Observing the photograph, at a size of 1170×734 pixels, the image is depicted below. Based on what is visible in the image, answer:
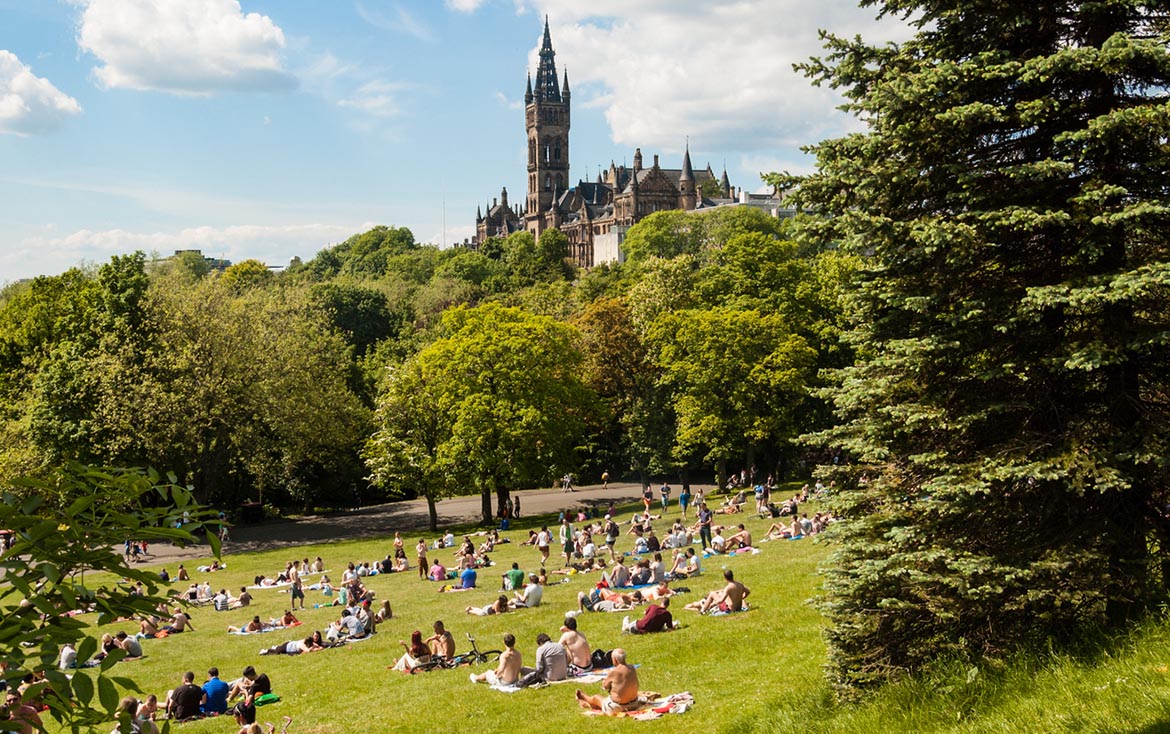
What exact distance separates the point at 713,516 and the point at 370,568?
12.8m

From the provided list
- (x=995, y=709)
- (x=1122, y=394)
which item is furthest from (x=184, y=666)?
(x=1122, y=394)

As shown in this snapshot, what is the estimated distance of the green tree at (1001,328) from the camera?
31.7ft

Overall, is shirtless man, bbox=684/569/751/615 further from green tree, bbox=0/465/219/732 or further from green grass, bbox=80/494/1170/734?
green tree, bbox=0/465/219/732

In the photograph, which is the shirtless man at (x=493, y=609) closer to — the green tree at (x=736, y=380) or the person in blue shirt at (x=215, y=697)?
the person in blue shirt at (x=215, y=697)

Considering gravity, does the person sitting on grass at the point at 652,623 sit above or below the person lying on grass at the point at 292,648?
above

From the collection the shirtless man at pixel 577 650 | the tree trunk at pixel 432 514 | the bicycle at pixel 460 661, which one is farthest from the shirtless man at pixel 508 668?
the tree trunk at pixel 432 514

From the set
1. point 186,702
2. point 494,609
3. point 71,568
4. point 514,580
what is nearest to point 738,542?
point 514,580

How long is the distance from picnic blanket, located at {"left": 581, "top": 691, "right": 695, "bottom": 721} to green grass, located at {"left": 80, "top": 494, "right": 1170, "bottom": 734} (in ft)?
0.69

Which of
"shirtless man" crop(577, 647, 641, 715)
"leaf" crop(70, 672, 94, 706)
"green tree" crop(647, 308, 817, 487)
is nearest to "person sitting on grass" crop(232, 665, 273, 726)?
"shirtless man" crop(577, 647, 641, 715)

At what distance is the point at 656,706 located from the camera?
14227mm

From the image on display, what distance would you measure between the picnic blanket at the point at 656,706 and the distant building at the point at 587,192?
108464 mm

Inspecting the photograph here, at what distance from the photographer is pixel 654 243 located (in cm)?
9706

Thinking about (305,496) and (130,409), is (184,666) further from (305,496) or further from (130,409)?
(305,496)

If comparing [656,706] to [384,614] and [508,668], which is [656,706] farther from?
[384,614]
